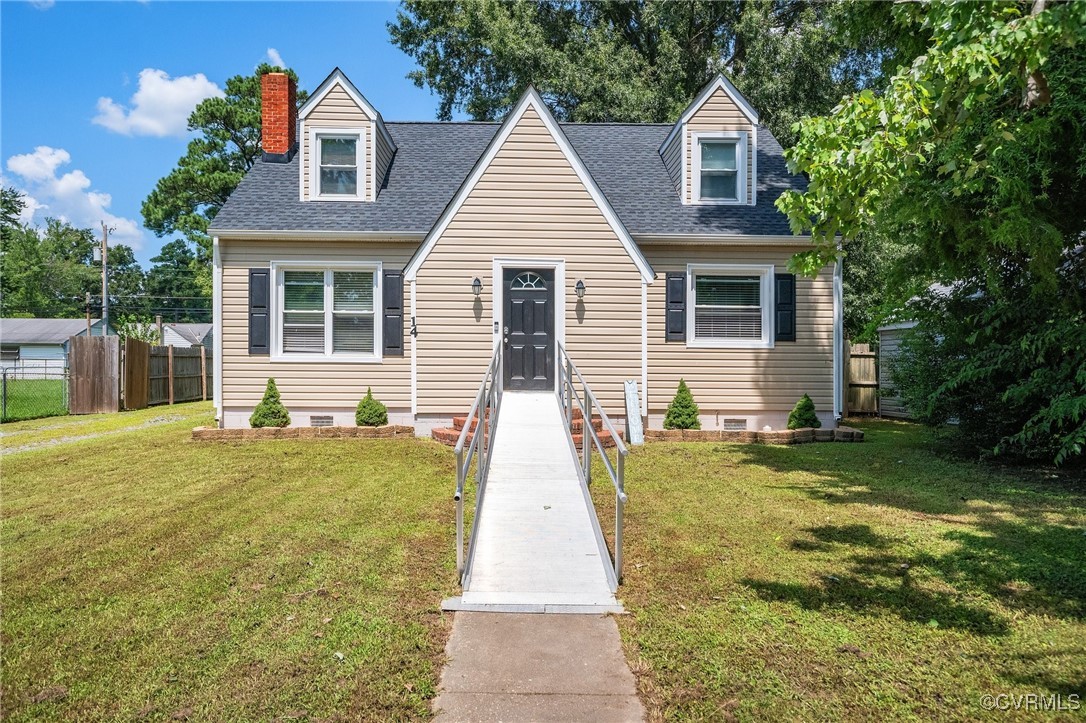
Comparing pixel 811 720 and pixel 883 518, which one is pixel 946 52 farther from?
pixel 811 720

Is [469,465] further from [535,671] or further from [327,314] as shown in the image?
[327,314]

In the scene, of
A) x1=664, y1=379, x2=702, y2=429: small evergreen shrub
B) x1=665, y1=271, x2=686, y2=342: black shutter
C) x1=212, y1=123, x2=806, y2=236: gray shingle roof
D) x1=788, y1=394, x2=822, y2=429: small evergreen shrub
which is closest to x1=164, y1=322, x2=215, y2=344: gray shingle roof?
x1=212, y1=123, x2=806, y2=236: gray shingle roof

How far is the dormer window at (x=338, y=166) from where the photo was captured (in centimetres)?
1234

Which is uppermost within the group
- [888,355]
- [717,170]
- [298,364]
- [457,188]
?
[717,170]

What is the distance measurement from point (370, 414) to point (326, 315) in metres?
2.00

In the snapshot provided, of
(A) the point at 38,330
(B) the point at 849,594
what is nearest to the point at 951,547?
(B) the point at 849,594

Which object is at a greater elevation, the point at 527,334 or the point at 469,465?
the point at 527,334

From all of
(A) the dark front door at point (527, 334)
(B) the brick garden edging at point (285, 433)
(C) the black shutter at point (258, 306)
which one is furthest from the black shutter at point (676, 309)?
(C) the black shutter at point (258, 306)

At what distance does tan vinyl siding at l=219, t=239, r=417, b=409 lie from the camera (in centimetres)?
1180

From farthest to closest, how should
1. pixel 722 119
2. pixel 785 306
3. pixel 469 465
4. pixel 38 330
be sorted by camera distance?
pixel 38 330, pixel 722 119, pixel 785 306, pixel 469 465

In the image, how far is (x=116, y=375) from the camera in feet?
54.5

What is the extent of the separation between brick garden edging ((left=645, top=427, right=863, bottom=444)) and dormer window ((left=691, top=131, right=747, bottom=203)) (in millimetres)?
4377

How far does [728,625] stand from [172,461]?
8156 millimetres

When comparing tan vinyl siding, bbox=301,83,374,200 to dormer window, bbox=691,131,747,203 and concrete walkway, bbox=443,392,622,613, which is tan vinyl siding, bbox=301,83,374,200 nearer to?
dormer window, bbox=691,131,747,203
